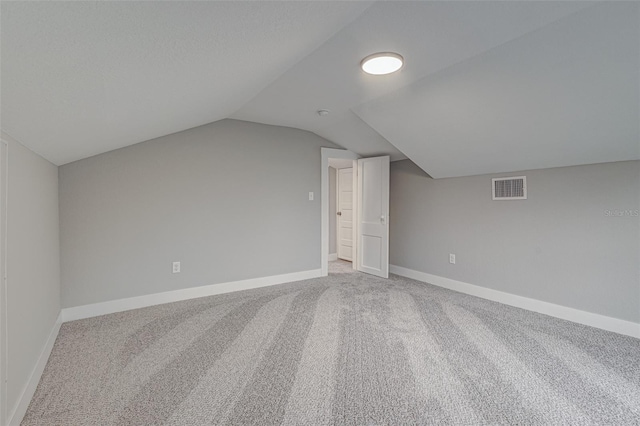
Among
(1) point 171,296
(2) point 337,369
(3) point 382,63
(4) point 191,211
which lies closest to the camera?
(2) point 337,369

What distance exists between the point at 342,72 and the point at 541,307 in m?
3.01

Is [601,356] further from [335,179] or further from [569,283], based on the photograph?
[335,179]

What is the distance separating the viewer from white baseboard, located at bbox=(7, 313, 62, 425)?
1.47m

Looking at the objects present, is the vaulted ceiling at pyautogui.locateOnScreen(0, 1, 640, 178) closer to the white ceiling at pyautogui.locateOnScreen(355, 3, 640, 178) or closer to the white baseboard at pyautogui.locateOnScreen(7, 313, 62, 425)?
the white ceiling at pyautogui.locateOnScreen(355, 3, 640, 178)

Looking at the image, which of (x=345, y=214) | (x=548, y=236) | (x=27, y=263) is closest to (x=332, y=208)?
(x=345, y=214)

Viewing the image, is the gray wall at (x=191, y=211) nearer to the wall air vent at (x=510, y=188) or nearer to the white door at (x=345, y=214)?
the white door at (x=345, y=214)

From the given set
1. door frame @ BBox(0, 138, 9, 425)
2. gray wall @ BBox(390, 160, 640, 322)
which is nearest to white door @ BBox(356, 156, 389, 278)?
gray wall @ BBox(390, 160, 640, 322)

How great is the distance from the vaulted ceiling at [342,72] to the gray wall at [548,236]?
0.29 meters

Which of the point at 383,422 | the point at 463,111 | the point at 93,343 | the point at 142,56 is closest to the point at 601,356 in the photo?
the point at 383,422

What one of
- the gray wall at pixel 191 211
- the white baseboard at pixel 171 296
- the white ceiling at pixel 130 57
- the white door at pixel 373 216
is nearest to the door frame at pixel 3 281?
the white ceiling at pixel 130 57

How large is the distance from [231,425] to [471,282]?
10.4 ft

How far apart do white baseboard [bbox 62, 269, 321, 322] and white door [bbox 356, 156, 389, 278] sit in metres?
0.93

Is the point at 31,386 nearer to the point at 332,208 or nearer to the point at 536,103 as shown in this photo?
the point at 536,103

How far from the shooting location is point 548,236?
2.97m
